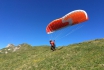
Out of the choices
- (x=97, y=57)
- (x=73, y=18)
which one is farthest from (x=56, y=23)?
(x=97, y=57)

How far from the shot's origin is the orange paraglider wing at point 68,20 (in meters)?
33.8

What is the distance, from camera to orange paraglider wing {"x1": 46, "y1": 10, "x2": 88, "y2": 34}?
33.8 metres

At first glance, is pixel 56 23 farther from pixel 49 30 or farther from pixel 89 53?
pixel 89 53

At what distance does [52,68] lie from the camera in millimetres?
24969

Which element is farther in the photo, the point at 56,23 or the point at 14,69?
the point at 56,23

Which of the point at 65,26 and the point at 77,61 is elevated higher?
the point at 65,26

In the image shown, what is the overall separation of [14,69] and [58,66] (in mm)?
7888

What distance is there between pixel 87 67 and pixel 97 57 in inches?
158

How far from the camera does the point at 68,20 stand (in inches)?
1428

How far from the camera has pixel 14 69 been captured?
1119 inches

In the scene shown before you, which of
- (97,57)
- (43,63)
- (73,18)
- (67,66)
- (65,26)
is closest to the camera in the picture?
(67,66)

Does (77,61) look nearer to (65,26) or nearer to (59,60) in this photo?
(59,60)

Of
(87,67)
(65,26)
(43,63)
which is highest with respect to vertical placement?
(65,26)

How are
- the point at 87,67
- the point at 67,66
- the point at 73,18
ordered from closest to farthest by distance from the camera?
the point at 87,67 → the point at 67,66 → the point at 73,18
